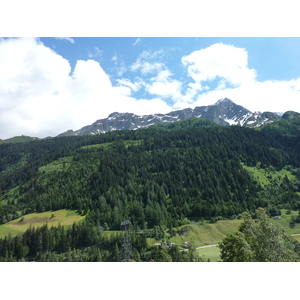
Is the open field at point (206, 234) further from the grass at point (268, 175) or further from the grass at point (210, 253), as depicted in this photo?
the grass at point (268, 175)

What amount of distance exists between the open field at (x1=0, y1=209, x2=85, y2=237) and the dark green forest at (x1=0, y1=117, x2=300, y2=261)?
6182 mm

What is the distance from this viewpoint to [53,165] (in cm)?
19262

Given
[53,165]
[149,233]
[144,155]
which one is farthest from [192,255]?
[53,165]

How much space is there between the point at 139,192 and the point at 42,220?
61418mm

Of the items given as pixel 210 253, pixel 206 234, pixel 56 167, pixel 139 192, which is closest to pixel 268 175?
pixel 139 192

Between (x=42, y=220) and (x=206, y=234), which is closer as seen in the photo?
(x=206, y=234)

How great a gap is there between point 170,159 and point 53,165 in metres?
120

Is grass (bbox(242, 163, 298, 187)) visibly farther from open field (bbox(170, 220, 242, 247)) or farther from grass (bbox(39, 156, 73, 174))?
grass (bbox(39, 156, 73, 174))

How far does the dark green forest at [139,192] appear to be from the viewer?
70.8 m

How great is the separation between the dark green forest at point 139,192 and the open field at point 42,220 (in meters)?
6.18

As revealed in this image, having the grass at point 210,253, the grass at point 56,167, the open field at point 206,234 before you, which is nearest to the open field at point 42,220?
the grass at point 56,167

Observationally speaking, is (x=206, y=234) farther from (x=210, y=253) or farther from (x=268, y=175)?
(x=268, y=175)

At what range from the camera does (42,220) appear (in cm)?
10756

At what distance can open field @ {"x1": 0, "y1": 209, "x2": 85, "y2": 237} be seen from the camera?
101m
